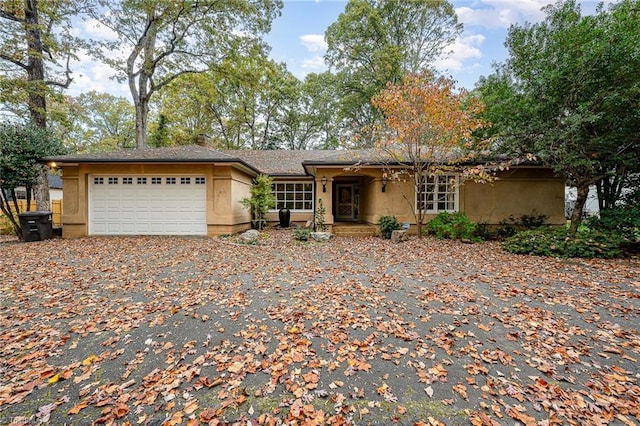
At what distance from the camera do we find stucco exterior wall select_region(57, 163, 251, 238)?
33.1 ft

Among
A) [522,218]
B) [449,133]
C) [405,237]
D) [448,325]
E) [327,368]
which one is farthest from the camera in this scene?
[522,218]

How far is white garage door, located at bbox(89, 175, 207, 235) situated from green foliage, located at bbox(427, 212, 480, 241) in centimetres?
849

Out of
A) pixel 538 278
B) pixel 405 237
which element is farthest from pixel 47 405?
pixel 405 237

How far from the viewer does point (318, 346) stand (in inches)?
123

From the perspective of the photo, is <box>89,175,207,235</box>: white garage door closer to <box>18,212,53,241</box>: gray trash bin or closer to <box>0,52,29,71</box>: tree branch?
<box>18,212,53,241</box>: gray trash bin

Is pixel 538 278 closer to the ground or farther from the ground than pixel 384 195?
closer to the ground

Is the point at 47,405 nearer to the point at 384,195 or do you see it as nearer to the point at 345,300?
the point at 345,300

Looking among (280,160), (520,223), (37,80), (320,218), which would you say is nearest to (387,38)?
(280,160)

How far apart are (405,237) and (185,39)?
1594 cm

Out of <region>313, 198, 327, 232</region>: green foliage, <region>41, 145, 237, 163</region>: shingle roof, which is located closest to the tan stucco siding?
<region>313, 198, 327, 232</region>: green foliage

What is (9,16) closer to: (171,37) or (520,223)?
(171,37)

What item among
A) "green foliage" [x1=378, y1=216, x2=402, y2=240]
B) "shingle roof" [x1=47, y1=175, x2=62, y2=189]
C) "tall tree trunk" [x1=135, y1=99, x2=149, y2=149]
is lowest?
"green foliage" [x1=378, y1=216, x2=402, y2=240]

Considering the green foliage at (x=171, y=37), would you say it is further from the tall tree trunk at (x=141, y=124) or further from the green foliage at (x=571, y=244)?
the green foliage at (x=571, y=244)

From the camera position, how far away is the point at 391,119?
915cm
